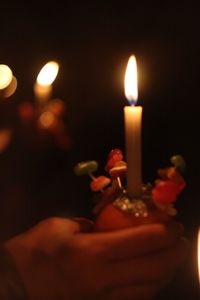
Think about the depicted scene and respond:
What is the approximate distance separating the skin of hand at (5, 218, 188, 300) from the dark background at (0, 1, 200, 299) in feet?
1.83

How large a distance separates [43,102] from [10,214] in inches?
15.2

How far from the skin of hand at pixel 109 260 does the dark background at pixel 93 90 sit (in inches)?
22.0

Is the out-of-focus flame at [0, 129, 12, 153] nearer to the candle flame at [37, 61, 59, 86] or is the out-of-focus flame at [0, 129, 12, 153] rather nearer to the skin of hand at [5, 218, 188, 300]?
the candle flame at [37, 61, 59, 86]

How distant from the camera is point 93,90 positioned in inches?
67.7

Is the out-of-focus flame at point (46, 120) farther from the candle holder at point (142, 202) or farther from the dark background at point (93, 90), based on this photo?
the candle holder at point (142, 202)

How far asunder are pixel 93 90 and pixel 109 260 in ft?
2.95

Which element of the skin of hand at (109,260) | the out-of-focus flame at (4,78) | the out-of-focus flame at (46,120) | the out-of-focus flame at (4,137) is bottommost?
the skin of hand at (109,260)

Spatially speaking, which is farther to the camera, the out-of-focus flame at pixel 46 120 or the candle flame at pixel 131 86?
the out-of-focus flame at pixel 46 120

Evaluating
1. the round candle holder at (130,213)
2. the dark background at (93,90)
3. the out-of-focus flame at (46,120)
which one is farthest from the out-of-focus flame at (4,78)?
the round candle holder at (130,213)

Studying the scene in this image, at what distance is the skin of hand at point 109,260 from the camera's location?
0.87m

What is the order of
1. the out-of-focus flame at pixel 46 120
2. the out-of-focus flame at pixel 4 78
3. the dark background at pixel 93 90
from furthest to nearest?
the dark background at pixel 93 90 → the out-of-focus flame at pixel 4 78 → the out-of-focus flame at pixel 46 120

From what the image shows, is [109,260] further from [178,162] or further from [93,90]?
[93,90]

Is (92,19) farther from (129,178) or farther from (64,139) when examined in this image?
(129,178)

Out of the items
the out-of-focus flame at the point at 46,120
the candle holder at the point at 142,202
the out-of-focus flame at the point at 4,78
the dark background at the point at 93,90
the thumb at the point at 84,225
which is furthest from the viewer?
the dark background at the point at 93,90
